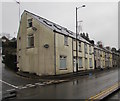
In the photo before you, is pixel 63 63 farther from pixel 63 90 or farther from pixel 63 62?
pixel 63 90

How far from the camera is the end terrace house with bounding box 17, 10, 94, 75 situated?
22.4m

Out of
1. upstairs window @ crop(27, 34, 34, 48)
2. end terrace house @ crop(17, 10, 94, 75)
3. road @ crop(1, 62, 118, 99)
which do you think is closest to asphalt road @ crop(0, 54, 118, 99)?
road @ crop(1, 62, 118, 99)

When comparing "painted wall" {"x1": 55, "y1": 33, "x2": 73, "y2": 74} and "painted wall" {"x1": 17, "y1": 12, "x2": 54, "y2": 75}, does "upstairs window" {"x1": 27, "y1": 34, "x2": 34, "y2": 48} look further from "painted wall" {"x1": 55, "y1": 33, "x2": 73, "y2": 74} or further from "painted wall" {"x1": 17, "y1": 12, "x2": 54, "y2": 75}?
"painted wall" {"x1": 55, "y1": 33, "x2": 73, "y2": 74}

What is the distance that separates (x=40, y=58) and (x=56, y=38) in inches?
137

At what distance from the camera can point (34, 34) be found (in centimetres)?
2411

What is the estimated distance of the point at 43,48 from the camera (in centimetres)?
2278

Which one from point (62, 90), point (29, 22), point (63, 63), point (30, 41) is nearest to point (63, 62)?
point (63, 63)

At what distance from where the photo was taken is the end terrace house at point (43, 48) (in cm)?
2241

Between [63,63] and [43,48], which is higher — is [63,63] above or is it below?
below

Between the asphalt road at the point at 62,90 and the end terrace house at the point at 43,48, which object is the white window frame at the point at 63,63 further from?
the asphalt road at the point at 62,90

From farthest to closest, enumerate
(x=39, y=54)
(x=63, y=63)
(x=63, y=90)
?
(x=63, y=63) < (x=39, y=54) < (x=63, y=90)

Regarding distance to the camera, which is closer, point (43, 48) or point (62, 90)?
point (62, 90)

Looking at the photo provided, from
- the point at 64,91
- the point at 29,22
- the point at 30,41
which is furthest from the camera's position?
the point at 29,22

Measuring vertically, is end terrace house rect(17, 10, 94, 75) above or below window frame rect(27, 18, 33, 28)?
below
